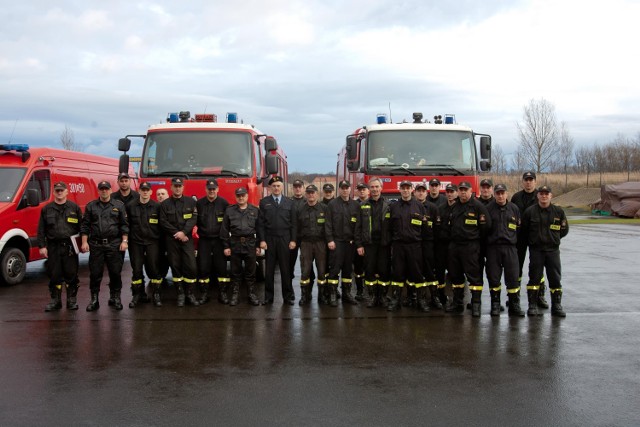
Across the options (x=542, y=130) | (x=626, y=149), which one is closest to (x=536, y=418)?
(x=542, y=130)

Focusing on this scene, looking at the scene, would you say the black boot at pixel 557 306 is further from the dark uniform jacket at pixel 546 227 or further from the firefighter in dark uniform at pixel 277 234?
the firefighter in dark uniform at pixel 277 234

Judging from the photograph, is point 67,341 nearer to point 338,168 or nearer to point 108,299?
point 108,299

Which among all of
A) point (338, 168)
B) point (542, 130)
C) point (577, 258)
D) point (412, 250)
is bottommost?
point (577, 258)

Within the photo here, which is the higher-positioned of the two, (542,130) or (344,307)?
(542,130)

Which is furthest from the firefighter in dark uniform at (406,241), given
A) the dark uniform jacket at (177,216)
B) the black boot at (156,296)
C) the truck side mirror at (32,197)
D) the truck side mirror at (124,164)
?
the truck side mirror at (32,197)

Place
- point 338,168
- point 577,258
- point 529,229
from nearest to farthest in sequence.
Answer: point 529,229
point 577,258
point 338,168

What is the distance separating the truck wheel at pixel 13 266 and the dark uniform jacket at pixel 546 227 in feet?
27.4

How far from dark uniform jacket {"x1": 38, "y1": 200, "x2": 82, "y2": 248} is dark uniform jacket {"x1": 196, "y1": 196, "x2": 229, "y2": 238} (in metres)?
1.71

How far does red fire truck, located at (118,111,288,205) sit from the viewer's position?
935cm

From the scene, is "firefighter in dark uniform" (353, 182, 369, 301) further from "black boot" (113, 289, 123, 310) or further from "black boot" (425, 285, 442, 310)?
"black boot" (113, 289, 123, 310)

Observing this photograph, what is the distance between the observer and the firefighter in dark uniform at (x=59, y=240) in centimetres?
769

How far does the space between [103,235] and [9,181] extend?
344cm

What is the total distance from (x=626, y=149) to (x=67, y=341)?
67.8m

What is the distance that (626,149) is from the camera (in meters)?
62.8
